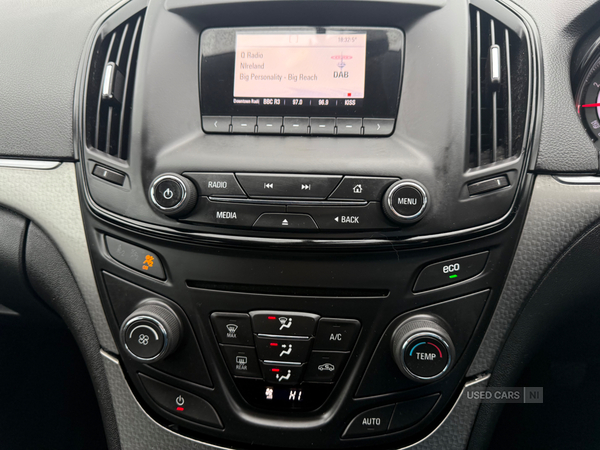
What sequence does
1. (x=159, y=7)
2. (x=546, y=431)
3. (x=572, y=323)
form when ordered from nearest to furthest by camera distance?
(x=159, y=7) → (x=572, y=323) → (x=546, y=431)

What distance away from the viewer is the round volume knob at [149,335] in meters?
0.97

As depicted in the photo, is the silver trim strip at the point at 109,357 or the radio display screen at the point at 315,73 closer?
the radio display screen at the point at 315,73

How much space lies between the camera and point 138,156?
991 millimetres

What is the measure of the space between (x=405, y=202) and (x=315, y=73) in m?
0.35

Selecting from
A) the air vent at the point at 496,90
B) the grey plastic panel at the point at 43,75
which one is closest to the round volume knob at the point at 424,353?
the air vent at the point at 496,90

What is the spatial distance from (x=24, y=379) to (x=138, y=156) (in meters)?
1.25

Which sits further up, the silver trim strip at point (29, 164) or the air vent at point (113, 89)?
the air vent at point (113, 89)

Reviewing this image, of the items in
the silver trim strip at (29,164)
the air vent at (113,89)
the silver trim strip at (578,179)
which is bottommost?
the silver trim strip at (29,164)

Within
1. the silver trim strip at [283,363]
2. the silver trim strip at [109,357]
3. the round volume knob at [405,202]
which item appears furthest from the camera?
the silver trim strip at [109,357]

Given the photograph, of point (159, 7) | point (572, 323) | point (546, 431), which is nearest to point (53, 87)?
point (159, 7)

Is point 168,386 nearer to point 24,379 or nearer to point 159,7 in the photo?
point 159,7

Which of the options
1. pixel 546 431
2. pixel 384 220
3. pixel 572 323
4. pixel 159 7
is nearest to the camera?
pixel 384 220

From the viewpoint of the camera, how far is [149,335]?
968 mm

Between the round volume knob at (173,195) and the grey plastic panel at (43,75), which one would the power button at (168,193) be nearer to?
the round volume knob at (173,195)
